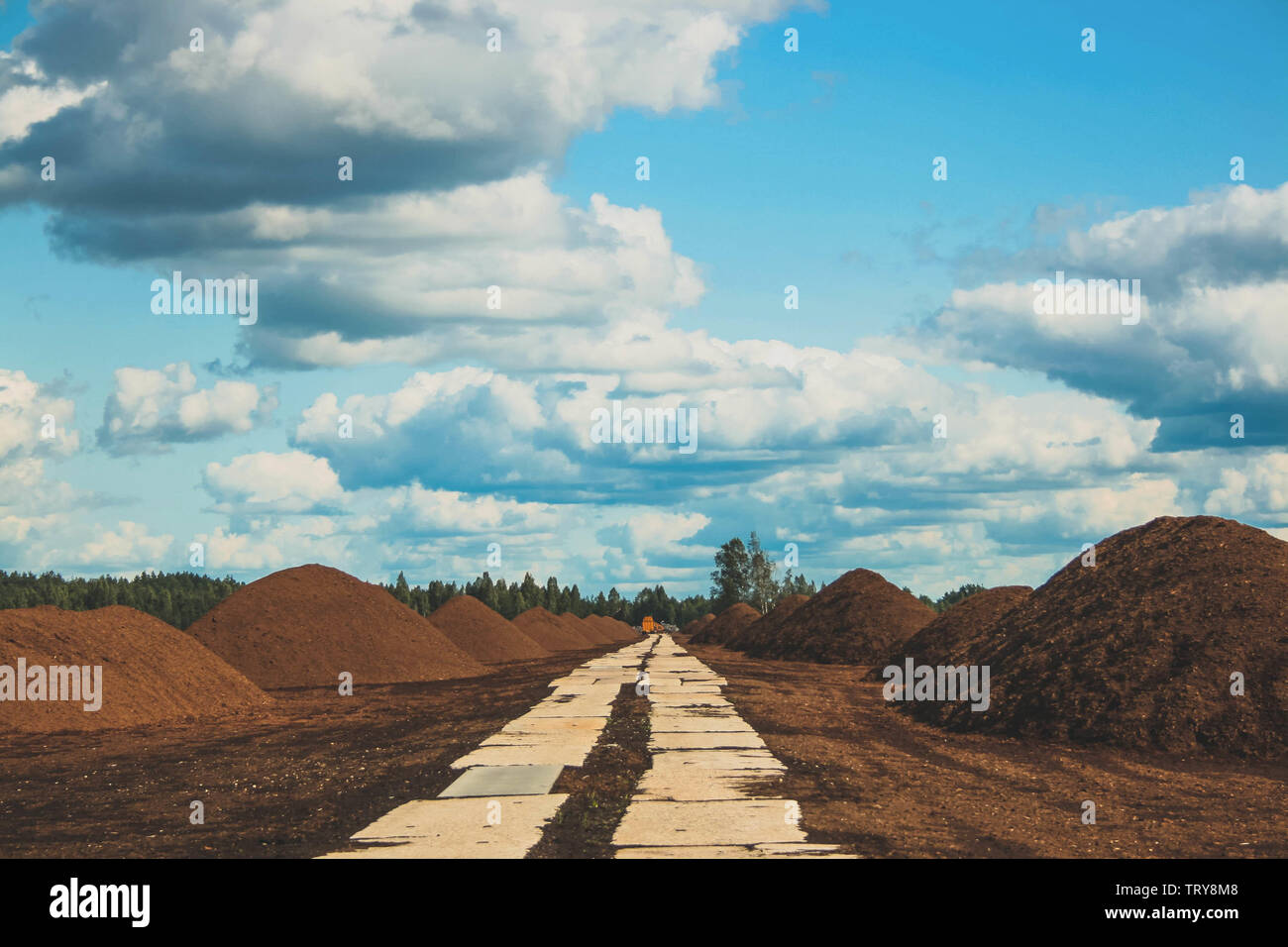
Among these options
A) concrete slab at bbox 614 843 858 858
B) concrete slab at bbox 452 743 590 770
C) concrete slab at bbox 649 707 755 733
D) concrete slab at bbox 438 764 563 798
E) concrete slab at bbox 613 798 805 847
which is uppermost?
concrete slab at bbox 614 843 858 858

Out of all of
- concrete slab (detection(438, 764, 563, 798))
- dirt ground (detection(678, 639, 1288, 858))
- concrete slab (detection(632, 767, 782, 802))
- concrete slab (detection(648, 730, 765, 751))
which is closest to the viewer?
dirt ground (detection(678, 639, 1288, 858))

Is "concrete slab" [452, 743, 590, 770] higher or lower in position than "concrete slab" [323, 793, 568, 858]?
lower

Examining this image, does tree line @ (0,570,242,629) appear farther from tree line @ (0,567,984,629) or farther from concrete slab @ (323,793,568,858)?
concrete slab @ (323,793,568,858)

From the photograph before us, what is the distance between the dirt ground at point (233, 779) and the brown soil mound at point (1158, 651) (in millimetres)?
11100

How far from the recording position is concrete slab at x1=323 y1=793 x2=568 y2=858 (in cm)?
909

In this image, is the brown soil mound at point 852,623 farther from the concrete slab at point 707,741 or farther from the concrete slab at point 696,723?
the concrete slab at point 707,741

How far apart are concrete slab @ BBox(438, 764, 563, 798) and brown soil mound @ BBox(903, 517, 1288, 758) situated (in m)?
10.1

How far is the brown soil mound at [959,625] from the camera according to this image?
34500 millimetres

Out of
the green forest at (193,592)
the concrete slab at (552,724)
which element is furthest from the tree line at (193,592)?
the concrete slab at (552,724)

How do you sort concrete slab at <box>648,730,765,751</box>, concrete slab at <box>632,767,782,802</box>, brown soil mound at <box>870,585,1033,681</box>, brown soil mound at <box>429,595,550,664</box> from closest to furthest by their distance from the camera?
concrete slab at <box>632,767,782,802</box>, concrete slab at <box>648,730,765,751</box>, brown soil mound at <box>870,585,1033,681</box>, brown soil mound at <box>429,595,550,664</box>

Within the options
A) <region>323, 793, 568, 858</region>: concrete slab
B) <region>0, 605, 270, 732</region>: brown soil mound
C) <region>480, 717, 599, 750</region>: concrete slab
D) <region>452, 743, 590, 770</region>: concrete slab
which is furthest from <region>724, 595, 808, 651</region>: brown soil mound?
<region>323, 793, 568, 858</region>: concrete slab
